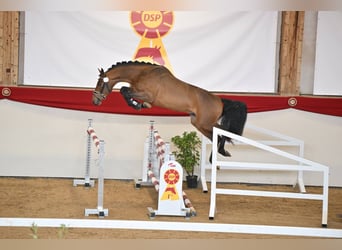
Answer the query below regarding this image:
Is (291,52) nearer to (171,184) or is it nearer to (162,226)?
(171,184)

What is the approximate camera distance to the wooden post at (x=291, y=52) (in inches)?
234

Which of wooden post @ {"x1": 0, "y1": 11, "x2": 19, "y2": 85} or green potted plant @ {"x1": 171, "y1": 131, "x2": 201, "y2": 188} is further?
wooden post @ {"x1": 0, "y1": 11, "x2": 19, "y2": 85}

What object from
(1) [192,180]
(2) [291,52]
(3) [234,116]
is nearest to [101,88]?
(3) [234,116]

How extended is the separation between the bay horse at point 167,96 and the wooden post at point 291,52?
1475 mm

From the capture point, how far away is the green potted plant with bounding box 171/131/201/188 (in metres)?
5.71

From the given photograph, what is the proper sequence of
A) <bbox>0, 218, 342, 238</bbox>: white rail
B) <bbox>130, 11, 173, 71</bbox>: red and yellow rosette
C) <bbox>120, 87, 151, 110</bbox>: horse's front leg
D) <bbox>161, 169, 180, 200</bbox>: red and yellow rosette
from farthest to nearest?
<bbox>130, 11, 173, 71</bbox>: red and yellow rosette < <bbox>120, 87, 151, 110</bbox>: horse's front leg < <bbox>161, 169, 180, 200</bbox>: red and yellow rosette < <bbox>0, 218, 342, 238</bbox>: white rail

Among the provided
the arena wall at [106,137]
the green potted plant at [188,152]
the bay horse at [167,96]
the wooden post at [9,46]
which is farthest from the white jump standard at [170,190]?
the wooden post at [9,46]

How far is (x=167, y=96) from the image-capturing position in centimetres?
469

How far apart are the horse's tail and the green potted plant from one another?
1028 millimetres

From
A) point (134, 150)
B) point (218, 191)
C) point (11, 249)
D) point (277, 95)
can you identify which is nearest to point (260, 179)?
point (277, 95)

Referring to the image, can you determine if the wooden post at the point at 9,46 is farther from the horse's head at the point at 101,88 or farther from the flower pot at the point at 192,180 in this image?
the flower pot at the point at 192,180

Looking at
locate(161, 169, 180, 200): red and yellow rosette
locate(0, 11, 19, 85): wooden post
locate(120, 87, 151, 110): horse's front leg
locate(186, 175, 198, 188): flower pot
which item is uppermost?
locate(0, 11, 19, 85): wooden post

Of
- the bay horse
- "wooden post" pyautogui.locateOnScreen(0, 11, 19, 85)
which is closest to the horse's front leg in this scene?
the bay horse

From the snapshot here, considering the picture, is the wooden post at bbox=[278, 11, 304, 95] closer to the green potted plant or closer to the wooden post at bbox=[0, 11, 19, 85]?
the green potted plant
